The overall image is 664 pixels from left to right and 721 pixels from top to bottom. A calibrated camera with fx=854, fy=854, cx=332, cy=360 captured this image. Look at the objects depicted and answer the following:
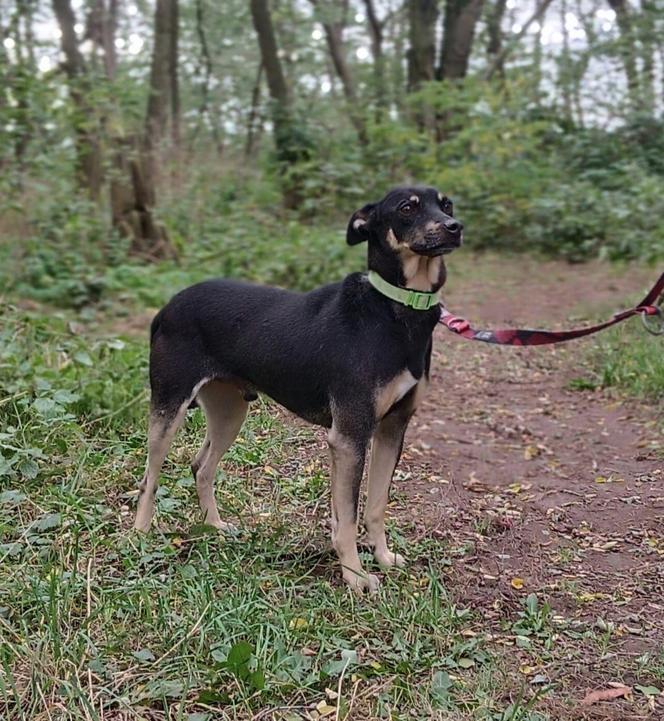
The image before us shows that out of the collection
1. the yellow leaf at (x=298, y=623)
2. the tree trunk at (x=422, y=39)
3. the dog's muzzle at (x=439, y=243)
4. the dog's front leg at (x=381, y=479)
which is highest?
the tree trunk at (x=422, y=39)

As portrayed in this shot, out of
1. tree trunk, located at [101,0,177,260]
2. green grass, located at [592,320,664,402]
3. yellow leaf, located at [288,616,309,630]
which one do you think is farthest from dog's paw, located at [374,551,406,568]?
tree trunk, located at [101,0,177,260]

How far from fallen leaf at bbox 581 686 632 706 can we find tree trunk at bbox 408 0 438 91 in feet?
51.8

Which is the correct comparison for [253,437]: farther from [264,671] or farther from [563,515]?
[264,671]

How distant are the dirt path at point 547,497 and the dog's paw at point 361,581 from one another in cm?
39

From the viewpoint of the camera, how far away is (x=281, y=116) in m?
16.1

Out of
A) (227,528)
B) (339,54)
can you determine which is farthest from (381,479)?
(339,54)

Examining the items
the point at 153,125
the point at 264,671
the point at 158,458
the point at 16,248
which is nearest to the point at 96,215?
the point at 16,248

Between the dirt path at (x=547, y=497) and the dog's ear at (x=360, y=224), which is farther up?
the dog's ear at (x=360, y=224)

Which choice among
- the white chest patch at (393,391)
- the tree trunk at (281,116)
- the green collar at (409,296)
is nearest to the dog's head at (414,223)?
the green collar at (409,296)

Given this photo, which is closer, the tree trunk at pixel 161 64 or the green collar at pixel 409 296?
the green collar at pixel 409 296

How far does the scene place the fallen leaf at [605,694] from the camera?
3.26 metres

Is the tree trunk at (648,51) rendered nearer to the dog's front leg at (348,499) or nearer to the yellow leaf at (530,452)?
the yellow leaf at (530,452)

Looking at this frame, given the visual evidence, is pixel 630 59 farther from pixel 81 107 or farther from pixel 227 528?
pixel 227 528

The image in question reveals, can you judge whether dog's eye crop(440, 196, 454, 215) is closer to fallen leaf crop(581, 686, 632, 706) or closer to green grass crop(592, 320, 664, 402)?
fallen leaf crop(581, 686, 632, 706)
